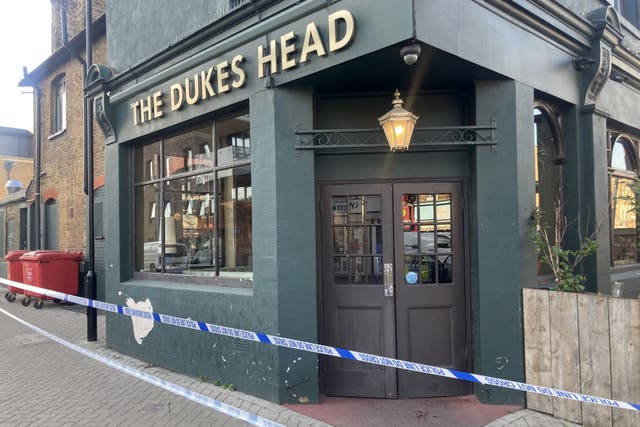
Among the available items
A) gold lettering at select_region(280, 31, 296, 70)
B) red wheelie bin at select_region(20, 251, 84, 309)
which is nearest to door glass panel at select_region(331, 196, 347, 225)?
A: gold lettering at select_region(280, 31, 296, 70)

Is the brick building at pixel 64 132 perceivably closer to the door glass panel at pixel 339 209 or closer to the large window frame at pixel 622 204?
the door glass panel at pixel 339 209

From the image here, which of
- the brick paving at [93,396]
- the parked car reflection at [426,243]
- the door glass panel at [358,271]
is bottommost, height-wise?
the brick paving at [93,396]

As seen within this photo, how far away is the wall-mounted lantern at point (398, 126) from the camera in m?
4.49

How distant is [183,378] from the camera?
575 centimetres

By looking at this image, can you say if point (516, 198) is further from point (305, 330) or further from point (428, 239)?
point (305, 330)

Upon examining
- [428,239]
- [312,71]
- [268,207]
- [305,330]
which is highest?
[312,71]

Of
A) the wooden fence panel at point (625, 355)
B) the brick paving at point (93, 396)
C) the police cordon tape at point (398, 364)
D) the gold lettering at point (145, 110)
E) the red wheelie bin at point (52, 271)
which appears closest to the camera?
the police cordon tape at point (398, 364)

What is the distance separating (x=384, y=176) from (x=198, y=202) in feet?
8.99

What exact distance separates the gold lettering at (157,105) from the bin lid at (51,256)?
257 inches

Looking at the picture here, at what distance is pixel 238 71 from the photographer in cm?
522

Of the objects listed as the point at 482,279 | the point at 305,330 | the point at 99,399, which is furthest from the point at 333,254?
the point at 99,399

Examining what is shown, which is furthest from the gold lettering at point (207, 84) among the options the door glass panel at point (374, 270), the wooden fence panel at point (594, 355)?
the wooden fence panel at point (594, 355)

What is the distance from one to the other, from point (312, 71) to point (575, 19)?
10.4ft

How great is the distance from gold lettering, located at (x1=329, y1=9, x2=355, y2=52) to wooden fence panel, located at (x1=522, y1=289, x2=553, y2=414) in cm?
298
